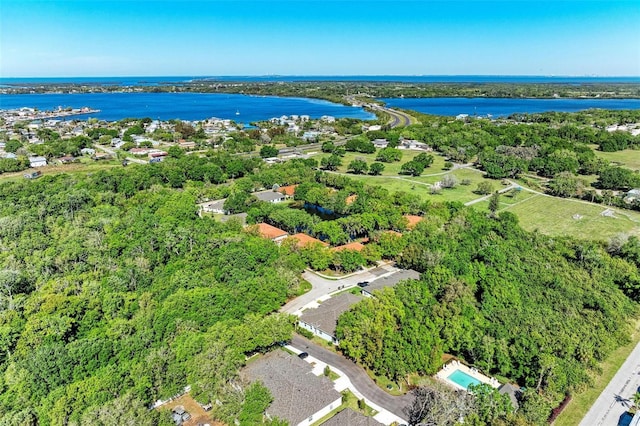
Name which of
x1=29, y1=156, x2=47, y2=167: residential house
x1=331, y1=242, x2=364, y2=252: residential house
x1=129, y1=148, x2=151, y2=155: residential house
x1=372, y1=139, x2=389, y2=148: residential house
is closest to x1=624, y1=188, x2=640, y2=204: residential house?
x1=331, y1=242, x2=364, y2=252: residential house

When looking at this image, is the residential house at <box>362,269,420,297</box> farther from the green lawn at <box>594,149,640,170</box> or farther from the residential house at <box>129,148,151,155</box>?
the residential house at <box>129,148,151,155</box>

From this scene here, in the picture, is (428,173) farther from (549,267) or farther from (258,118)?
(258,118)

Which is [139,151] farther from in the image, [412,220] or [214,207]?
[412,220]

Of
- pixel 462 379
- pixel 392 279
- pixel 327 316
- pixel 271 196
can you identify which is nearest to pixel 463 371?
pixel 462 379

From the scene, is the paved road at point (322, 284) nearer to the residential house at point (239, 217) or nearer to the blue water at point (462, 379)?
the blue water at point (462, 379)

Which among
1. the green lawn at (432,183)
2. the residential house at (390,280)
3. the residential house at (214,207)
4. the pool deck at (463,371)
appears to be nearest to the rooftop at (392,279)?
the residential house at (390,280)

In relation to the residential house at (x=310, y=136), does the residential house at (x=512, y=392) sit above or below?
below

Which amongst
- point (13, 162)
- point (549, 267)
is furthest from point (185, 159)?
point (549, 267)
